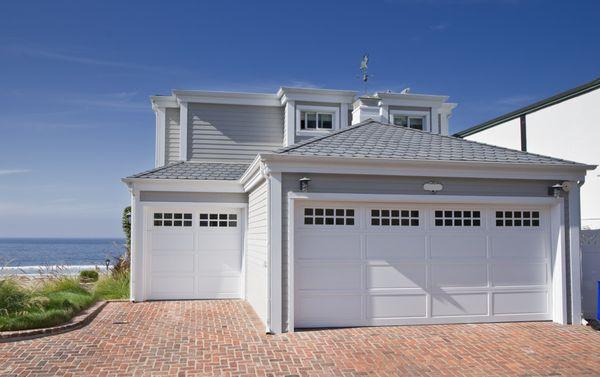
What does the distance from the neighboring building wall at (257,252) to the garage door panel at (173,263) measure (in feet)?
4.85

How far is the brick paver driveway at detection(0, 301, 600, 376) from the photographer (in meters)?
6.51

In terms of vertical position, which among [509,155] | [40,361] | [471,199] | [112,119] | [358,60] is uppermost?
[358,60]

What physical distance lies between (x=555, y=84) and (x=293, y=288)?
618 inches

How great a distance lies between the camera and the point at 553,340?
808 cm

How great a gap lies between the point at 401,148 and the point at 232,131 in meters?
6.95

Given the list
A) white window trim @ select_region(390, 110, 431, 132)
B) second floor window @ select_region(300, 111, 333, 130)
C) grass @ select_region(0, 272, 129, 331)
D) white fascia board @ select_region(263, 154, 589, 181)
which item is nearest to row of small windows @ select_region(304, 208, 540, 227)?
white fascia board @ select_region(263, 154, 589, 181)

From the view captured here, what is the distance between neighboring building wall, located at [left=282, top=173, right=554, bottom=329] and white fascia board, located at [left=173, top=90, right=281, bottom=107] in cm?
718

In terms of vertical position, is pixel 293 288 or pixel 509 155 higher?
pixel 509 155

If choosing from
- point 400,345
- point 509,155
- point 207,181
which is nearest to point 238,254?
point 207,181

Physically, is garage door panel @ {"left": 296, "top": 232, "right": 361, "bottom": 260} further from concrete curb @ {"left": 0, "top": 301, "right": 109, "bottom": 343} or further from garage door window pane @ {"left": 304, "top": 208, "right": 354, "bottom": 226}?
concrete curb @ {"left": 0, "top": 301, "right": 109, "bottom": 343}

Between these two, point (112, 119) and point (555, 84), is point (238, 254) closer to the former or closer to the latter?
point (112, 119)

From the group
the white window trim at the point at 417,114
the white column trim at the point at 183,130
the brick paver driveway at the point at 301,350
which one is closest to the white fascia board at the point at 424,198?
the brick paver driveway at the point at 301,350

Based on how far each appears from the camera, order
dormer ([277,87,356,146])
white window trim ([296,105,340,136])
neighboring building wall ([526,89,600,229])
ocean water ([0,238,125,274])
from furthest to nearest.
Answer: ocean water ([0,238,125,274]) < white window trim ([296,105,340,136]) < dormer ([277,87,356,146]) < neighboring building wall ([526,89,600,229])

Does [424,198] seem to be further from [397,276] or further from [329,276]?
[329,276]
